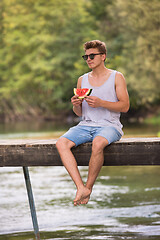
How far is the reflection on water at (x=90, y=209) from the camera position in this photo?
6227 mm

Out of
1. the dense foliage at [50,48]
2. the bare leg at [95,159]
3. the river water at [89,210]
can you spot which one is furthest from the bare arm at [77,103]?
the dense foliage at [50,48]

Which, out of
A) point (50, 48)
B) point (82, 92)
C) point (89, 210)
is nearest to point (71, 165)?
point (82, 92)

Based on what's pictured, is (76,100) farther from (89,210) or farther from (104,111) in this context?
(89,210)

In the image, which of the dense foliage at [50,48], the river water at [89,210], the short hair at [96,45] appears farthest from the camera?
the dense foliage at [50,48]

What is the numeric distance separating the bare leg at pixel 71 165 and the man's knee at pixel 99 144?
21cm

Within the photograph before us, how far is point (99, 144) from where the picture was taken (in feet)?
17.2

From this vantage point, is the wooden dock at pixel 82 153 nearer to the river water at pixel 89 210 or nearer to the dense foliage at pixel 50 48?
the river water at pixel 89 210

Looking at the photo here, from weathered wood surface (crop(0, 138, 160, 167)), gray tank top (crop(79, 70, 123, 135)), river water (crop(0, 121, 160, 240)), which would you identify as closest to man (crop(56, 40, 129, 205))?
gray tank top (crop(79, 70, 123, 135))

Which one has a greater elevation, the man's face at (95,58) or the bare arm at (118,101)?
the man's face at (95,58)

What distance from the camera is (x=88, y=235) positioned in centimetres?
610

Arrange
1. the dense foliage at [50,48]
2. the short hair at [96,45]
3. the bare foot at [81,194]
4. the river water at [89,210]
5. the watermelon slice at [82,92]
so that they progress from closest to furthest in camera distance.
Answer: the bare foot at [81,194]
the watermelon slice at [82,92]
the short hair at [96,45]
the river water at [89,210]
the dense foliage at [50,48]

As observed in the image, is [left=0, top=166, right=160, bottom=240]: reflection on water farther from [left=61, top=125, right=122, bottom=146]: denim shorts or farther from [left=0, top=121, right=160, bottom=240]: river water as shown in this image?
[left=61, top=125, right=122, bottom=146]: denim shorts

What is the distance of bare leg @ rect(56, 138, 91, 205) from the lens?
5176 millimetres

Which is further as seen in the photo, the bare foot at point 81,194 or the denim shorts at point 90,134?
the denim shorts at point 90,134
